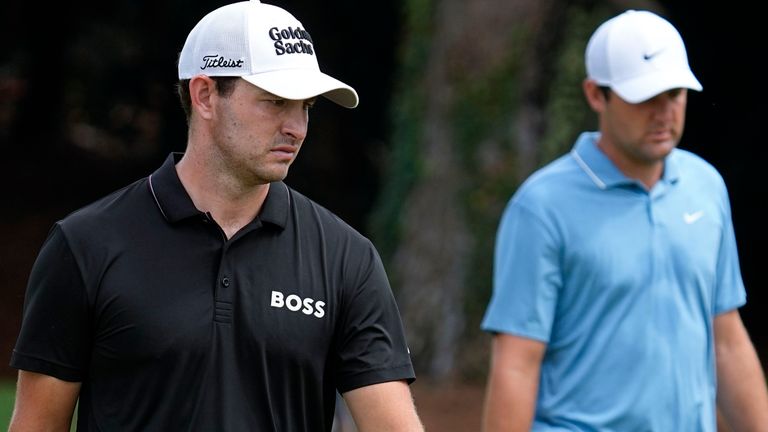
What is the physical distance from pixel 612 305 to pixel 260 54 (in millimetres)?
1465

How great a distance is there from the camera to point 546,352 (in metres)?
5.10

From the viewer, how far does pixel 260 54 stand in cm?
428

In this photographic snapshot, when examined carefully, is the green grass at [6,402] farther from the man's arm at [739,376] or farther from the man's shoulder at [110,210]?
the man's shoulder at [110,210]

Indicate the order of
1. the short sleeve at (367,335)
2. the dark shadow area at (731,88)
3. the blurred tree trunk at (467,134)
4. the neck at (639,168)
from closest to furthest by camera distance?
1. the short sleeve at (367,335)
2. the neck at (639,168)
3. the blurred tree trunk at (467,134)
4. the dark shadow area at (731,88)

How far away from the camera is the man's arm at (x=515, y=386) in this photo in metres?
4.97

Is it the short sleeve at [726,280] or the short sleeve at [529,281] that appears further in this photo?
the short sleeve at [726,280]

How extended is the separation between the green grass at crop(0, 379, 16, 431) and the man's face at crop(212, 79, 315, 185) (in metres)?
8.07

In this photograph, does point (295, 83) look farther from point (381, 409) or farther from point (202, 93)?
point (381, 409)

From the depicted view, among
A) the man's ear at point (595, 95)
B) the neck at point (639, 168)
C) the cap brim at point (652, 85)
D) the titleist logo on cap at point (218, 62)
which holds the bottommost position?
the neck at point (639, 168)

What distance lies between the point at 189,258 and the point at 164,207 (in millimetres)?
168

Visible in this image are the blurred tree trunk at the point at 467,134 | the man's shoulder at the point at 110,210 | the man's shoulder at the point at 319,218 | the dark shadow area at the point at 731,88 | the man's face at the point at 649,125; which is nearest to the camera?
the man's shoulder at the point at 110,210

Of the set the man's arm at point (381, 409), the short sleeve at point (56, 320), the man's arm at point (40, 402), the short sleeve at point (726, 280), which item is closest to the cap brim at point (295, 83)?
the short sleeve at point (56, 320)

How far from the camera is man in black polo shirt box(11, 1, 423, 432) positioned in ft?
13.4

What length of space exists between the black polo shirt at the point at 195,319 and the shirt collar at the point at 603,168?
3.81 ft
